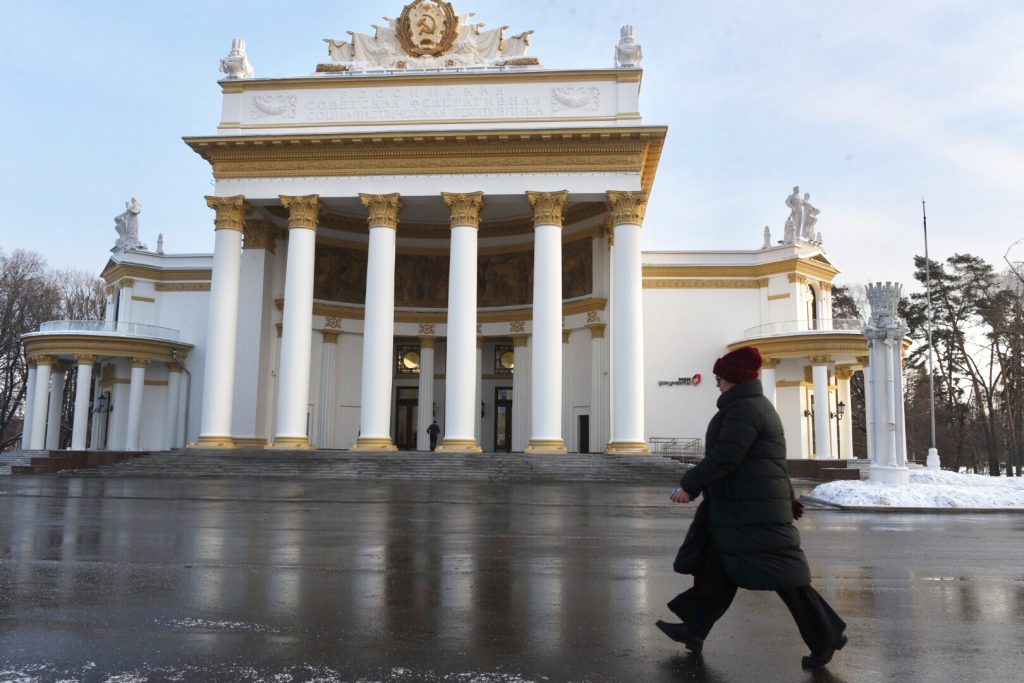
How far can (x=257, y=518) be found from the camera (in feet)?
40.4

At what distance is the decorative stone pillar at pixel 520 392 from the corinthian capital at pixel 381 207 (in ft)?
31.3

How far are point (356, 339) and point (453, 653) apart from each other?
33443 mm

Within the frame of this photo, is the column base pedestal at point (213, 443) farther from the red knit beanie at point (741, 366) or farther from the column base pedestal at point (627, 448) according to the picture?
the red knit beanie at point (741, 366)

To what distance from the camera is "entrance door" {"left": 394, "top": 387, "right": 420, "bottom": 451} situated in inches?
1489

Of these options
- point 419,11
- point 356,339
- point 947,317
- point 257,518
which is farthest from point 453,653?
point 947,317

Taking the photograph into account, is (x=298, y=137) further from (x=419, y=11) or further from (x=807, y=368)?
(x=807, y=368)

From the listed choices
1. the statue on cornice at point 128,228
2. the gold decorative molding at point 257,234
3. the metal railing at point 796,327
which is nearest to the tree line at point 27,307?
the statue on cornice at point 128,228

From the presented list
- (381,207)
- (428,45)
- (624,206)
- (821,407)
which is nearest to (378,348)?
(381,207)

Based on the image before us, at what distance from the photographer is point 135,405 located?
116ft

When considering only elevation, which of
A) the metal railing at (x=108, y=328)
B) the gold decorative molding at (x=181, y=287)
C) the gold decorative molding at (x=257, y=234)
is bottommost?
the metal railing at (x=108, y=328)

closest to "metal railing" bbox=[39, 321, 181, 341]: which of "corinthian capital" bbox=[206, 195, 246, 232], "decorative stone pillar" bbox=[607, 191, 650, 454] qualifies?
"corinthian capital" bbox=[206, 195, 246, 232]

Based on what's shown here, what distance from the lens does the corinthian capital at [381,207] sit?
29750mm

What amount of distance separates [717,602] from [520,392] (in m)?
31.9

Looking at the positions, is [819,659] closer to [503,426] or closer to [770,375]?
[770,375]
